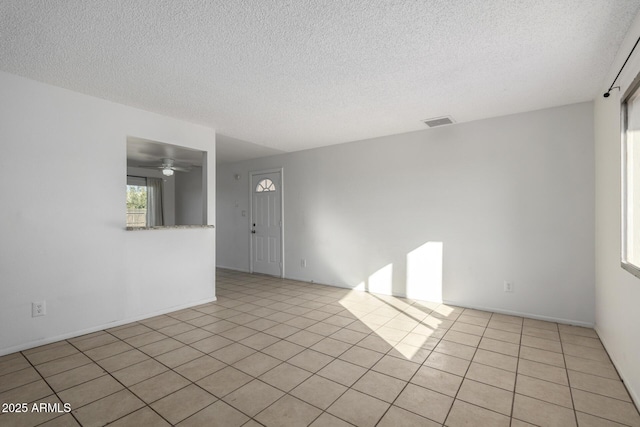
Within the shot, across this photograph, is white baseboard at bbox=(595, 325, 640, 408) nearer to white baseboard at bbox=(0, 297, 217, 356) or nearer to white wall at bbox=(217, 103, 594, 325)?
white wall at bbox=(217, 103, 594, 325)

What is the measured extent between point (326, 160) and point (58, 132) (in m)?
3.60

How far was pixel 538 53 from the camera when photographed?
2316 mm

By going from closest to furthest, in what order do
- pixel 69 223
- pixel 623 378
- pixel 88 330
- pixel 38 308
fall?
pixel 623 378 < pixel 38 308 < pixel 69 223 < pixel 88 330

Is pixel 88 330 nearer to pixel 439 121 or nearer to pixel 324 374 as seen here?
pixel 324 374

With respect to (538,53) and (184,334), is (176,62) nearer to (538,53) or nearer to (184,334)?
(184,334)

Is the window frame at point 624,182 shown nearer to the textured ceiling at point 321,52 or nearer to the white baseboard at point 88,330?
the textured ceiling at point 321,52

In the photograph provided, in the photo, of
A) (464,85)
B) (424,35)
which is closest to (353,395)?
(424,35)

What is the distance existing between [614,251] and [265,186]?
526 cm

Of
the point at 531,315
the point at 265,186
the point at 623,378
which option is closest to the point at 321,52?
the point at 623,378

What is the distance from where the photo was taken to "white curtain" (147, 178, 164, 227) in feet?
25.6

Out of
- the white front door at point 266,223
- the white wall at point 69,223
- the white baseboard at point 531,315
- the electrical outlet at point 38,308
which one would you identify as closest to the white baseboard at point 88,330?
the white wall at point 69,223

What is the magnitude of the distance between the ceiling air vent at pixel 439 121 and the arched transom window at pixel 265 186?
10.6ft

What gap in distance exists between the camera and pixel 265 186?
6.30 metres

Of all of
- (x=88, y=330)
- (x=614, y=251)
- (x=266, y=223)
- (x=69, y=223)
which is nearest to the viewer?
(x=614, y=251)
